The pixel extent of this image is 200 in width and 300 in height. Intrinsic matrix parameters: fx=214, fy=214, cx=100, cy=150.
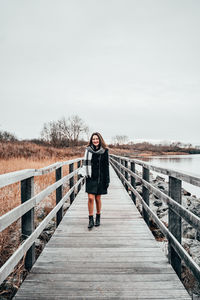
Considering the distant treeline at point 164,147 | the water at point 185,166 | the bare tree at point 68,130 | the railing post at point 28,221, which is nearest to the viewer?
the railing post at point 28,221

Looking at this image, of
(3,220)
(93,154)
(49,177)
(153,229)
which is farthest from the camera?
(49,177)

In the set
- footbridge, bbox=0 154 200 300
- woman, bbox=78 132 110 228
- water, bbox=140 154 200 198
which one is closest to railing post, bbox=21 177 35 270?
footbridge, bbox=0 154 200 300

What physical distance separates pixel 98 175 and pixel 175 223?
5.76 ft

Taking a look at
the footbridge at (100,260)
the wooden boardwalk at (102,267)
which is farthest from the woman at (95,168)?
the footbridge at (100,260)

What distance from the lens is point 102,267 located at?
8.44 ft

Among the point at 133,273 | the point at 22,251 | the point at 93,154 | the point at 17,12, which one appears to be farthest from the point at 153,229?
the point at 17,12

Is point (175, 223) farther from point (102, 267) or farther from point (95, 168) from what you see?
point (95, 168)

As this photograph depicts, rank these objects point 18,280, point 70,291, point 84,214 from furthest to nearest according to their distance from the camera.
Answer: point 84,214 → point 18,280 → point 70,291

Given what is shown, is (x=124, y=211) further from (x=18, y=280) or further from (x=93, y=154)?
(x=18, y=280)

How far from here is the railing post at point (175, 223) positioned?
2488 mm

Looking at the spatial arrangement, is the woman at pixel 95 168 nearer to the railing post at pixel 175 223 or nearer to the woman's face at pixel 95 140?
the woman's face at pixel 95 140

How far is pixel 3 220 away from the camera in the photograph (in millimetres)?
1775

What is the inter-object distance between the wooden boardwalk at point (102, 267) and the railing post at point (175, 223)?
93 millimetres

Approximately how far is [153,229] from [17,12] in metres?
26.8
